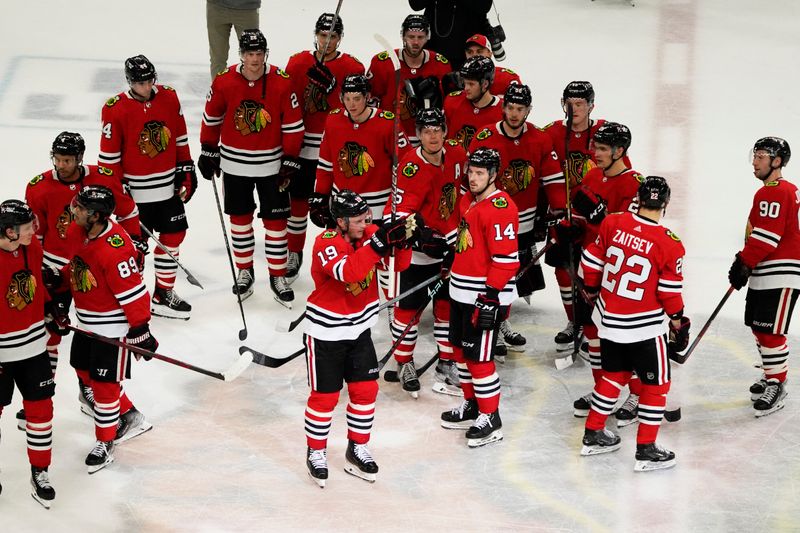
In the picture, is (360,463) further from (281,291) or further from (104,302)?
(281,291)

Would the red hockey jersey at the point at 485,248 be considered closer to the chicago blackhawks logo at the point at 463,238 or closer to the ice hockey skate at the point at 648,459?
the chicago blackhawks logo at the point at 463,238

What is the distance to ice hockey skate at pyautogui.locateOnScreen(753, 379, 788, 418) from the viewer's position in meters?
5.45

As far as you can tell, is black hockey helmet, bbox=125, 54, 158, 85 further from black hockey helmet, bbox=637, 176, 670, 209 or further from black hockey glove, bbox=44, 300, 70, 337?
black hockey helmet, bbox=637, 176, 670, 209

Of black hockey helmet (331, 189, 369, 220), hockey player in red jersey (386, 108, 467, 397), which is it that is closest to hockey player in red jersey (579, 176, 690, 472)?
hockey player in red jersey (386, 108, 467, 397)

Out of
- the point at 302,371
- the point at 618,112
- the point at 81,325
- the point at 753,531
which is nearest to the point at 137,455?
the point at 81,325

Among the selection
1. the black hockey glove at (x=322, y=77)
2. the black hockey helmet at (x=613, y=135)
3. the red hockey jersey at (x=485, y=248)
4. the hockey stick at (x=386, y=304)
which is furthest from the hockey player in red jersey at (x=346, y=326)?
the black hockey glove at (x=322, y=77)

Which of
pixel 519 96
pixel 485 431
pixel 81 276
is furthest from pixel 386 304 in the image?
pixel 81 276

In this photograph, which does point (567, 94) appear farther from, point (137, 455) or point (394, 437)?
point (137, 455)

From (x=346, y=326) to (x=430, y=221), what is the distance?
0.99m

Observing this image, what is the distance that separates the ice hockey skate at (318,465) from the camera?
490 centimetres

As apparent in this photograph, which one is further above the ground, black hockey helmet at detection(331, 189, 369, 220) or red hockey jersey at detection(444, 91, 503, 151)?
red hockey jersey at detection(444, 91, 503, 151)

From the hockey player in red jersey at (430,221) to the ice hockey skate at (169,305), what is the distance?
123 centimetres

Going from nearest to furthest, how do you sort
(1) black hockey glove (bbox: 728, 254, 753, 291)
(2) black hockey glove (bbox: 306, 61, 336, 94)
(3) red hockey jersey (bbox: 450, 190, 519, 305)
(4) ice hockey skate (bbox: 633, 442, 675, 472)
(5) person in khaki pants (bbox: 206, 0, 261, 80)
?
(3) red hockey jersey (bbox: 450, 190, 519, 305) → (4) ice hockey skate (bbox: 633, 442, 675, 472) → (1) black hockey glove (bbox: 728, 254, 753, 291) → (2) black hockey glove (bbox: 306, 61, 336, 94) → (5) person in khaki pants (bbox: 206, 0, 261, 80)

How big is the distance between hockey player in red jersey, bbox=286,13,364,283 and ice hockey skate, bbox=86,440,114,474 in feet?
6.15
